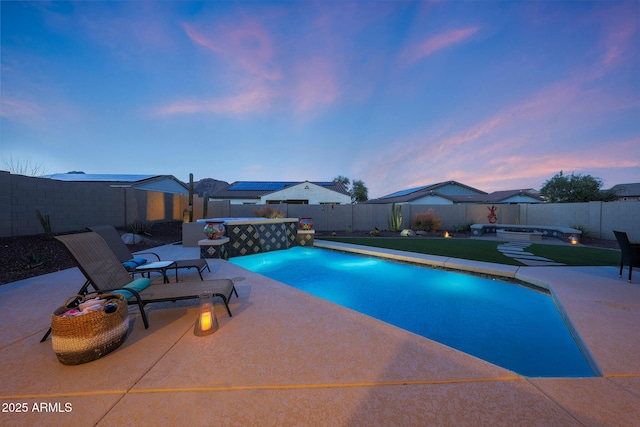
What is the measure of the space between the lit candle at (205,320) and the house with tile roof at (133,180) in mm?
17433

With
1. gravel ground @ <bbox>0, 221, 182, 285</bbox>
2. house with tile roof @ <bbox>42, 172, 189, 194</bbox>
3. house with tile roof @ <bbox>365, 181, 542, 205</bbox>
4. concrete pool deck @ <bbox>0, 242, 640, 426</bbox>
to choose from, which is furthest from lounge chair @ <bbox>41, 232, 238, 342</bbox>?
house with tile roof @ <bbox>365, 181, 542, 205</bbox>

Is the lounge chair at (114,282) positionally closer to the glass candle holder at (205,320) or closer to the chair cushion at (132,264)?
the glass candle holder at (205,320)

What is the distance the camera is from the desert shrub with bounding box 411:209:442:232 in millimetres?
14109

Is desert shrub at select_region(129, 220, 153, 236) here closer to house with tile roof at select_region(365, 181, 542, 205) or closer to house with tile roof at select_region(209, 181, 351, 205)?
Result: house with tile roof at select_region(209, 181, 351, 205)

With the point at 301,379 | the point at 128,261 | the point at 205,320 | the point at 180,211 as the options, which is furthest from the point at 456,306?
the point at 180,211

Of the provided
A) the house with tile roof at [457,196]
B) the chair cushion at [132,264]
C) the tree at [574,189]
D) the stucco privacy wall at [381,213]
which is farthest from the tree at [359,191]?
the chair cushion at [132,264]

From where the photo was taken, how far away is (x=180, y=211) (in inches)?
660

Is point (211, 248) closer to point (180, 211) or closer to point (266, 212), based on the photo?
point (266, 212)

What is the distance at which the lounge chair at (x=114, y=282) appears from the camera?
2916mm

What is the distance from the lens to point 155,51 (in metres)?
9.73

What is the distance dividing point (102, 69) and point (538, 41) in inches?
672

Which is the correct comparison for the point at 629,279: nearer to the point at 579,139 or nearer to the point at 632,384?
the point at 632,384

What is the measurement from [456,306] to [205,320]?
4.45 meters

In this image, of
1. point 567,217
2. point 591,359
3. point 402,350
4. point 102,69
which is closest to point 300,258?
point 402,350
